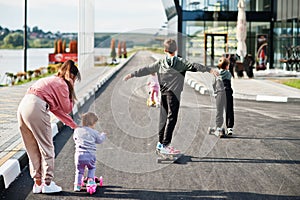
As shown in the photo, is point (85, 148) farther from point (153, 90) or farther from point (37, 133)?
point (153, 90)

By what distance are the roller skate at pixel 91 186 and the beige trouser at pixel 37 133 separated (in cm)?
44

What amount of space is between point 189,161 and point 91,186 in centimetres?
213

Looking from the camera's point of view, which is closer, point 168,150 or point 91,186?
point 91,186

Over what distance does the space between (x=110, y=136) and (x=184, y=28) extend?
Result: 91.9 feet

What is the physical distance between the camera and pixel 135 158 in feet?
26.8

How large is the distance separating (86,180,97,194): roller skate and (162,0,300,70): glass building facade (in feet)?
97.2

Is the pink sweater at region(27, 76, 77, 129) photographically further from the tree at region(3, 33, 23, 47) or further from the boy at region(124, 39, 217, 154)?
the tree at region(3, 33, 23, 47)

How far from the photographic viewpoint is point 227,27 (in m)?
37.4

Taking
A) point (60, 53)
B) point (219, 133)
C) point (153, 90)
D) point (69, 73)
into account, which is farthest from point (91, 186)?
point (60, 53)

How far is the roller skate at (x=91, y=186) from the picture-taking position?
6.15 meters

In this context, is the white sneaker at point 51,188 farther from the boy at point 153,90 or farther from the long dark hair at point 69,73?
the boy at point 153,90

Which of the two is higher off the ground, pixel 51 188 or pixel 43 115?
pixel 43 115

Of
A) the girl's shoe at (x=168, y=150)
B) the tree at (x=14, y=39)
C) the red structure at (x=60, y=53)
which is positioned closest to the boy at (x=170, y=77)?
the girl's shoe at (x=168, y=150)

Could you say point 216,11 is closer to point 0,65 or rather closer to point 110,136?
point 0,65
